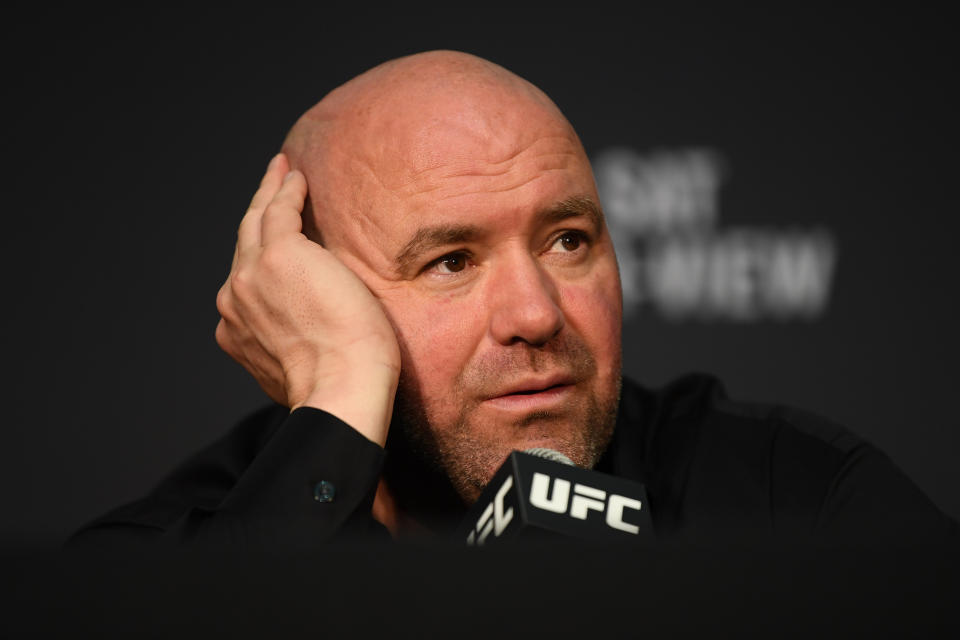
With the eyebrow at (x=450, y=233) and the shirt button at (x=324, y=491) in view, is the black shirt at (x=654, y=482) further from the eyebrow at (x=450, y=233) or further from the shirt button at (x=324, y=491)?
the eyebrow at (x=450, y=233)

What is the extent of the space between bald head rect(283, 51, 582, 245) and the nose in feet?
0.58

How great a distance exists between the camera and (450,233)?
1430 mm

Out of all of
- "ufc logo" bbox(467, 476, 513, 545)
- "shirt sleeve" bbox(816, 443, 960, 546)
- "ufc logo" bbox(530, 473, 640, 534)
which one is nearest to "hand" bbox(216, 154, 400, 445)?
"ufc logo" bbox(467, 476, 513, 545)

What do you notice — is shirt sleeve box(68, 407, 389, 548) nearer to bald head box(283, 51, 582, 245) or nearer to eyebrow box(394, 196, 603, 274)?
eyebrow box(394, 196, 603, 274)

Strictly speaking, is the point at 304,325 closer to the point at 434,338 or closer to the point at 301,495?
the point at 434,338

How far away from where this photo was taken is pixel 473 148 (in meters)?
1.48

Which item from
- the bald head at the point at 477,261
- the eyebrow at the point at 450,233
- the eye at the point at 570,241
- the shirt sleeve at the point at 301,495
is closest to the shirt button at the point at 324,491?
the shirt sleeve at the point at 301,495

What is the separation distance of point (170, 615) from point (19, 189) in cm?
236

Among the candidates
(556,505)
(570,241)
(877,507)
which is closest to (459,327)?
(570,241)

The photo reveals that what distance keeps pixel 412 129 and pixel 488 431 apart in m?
0.49

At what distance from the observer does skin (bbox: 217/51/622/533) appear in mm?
1399

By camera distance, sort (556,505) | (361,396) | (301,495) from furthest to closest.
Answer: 1. (361,396)
2. (301,495)
3. (556,505)

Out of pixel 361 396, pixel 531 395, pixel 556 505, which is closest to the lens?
pixel 556 505

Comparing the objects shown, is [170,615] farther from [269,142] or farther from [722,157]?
[722,157]
